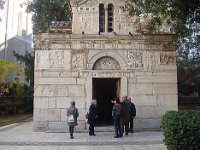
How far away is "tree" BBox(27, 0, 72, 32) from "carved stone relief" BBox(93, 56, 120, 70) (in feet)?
41.1

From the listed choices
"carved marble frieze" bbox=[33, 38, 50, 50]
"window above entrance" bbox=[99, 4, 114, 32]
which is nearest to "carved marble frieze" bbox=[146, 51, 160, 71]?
"window above entrance" bbox=[99, 4, 114, 32]

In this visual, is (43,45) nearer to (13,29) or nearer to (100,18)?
(100,18)

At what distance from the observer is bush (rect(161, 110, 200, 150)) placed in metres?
8.91

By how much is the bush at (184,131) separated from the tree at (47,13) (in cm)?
2148

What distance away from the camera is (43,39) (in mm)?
17703

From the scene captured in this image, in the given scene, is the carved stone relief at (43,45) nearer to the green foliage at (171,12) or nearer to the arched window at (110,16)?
the arched window at (110,16)

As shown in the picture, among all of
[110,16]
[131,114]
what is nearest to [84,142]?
[131,114]

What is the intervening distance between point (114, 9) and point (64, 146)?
28.6ft

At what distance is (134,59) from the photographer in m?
17.7

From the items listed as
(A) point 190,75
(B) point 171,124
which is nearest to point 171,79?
(B) point 171,124

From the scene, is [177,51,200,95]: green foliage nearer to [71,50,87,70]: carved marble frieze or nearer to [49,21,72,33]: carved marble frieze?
[49,21,72,33]: carved marble frieze

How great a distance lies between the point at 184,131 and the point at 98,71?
9019 mm

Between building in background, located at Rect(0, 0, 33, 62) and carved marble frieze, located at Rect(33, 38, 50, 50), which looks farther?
building in background, located at Rect(0, 0, 33, 62)

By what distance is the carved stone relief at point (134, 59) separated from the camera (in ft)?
58.1
